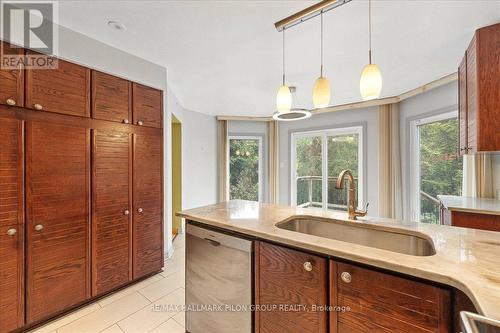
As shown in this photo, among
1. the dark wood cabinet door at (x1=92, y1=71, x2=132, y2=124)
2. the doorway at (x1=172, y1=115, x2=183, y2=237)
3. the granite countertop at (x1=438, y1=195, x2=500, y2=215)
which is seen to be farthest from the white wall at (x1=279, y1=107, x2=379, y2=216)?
the dark wood cabinet door at (x1=92, y1=71, x2=132, y2=124)

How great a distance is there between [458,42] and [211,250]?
2.92m

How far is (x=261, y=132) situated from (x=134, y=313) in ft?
13.6

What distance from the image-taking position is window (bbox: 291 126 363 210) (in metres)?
4.38

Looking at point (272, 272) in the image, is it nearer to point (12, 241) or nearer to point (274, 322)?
point (274, 322)

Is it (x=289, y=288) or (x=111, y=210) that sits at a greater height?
(x=111, y=210)

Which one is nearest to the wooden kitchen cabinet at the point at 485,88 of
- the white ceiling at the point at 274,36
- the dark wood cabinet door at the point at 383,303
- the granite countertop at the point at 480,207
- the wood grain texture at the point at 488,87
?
the wood grain texture at the point at 488,87

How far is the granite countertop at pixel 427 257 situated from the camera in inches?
28.0

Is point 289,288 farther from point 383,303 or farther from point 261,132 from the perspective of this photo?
point 261,132

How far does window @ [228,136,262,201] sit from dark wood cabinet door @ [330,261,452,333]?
429cm

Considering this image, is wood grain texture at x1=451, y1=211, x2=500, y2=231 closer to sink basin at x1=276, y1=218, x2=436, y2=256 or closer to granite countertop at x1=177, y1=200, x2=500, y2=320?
granite countertop at x1=177, y1=200, x2=500, y2=320

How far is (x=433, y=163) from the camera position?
3.28 metres

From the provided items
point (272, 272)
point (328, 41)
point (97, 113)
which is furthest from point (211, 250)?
point (328, 41)

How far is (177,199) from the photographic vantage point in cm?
410

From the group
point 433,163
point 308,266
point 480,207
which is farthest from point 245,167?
point 308,266
